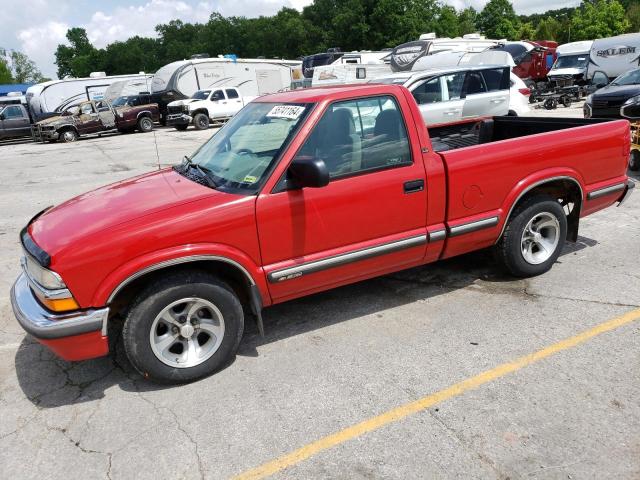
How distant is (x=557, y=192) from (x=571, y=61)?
80.3 feet

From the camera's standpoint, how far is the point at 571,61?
25.4 metres

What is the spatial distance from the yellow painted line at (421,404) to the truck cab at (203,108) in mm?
21560

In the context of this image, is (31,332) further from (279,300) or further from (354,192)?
(354,192)

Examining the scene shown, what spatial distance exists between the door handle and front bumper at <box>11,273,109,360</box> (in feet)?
7.36

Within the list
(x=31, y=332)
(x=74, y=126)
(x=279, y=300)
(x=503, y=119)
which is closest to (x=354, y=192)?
(x=279, y=300)

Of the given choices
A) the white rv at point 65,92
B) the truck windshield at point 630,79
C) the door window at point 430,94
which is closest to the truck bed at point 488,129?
the door window at point 430,94

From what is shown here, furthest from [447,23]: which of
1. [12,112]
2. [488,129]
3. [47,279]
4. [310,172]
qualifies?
[47,279]

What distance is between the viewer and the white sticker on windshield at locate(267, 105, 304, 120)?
3764mm

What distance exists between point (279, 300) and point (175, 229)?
94cm

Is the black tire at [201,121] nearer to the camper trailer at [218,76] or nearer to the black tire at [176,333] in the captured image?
the camper trailer at [218,76]

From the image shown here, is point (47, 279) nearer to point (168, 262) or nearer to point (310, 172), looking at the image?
point (168, 262)

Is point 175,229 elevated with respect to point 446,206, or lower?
elevated

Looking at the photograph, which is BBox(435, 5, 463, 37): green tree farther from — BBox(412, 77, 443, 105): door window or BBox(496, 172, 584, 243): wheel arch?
BBox(496, 172, 584, 243): wheel arch

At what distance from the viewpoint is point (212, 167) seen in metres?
3.97
